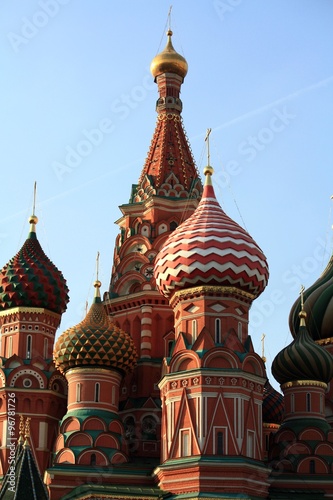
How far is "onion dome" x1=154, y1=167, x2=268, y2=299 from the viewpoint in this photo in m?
35.8

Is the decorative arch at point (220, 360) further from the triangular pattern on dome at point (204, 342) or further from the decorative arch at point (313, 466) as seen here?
the decorative arch at point (313, 466)

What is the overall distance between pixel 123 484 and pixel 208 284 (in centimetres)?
601

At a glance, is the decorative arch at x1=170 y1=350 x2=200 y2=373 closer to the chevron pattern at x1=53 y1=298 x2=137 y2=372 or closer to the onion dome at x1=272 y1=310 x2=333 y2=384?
the chevron pattern at x1=53 y1=298 x2=137 y2=372

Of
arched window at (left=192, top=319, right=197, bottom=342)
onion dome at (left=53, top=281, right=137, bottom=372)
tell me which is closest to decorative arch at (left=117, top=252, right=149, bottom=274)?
onion dome at (left=53, top=281, right=137, bottom=372)

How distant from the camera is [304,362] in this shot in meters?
37.8

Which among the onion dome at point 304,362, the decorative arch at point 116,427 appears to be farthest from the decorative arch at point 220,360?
the decorative arch at point 116,427

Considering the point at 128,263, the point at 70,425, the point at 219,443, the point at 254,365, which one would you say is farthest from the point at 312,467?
the point at 128,263

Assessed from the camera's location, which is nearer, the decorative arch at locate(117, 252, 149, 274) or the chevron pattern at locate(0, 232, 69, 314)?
the chevron pattern at locate(0, 232, 69, 314)

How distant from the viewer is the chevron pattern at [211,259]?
117 ft

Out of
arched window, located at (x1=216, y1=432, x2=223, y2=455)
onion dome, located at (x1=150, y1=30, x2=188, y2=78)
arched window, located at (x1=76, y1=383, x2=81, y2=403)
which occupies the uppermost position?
onion dome, located at (x1=150, y1=30, x2=188, y2=78)

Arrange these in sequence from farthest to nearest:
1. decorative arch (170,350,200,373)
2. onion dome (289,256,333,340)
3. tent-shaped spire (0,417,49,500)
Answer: onion dome (289,256,333,340) < decorative arch (170,350,200,373) < tent-shaped spire (0,417,49,500)

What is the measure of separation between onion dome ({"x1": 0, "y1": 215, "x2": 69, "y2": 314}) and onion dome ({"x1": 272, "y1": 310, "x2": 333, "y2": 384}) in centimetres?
749

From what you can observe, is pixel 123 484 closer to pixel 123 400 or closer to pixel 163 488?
pixel 163 488

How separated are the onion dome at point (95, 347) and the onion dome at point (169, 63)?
33.4 ft
